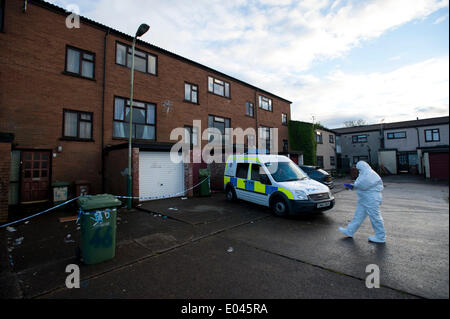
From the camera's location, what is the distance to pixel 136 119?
40.0 feet

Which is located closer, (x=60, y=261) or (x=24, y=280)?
(x=24, y=280)

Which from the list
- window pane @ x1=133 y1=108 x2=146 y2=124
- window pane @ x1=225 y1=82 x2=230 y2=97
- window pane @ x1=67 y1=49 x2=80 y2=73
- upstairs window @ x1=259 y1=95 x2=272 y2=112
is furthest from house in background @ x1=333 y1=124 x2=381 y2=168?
window pane @ x1=67 y1=49 x2=80 y2=73

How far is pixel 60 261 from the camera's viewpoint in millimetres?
3930

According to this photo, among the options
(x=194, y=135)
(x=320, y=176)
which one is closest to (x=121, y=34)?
(x=194, y=135)

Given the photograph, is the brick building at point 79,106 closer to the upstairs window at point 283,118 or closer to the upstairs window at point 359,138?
the upstairs window at point 283,118

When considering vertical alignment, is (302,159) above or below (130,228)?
above

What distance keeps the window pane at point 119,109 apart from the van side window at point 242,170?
287 inches

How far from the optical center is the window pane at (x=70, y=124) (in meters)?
9.92

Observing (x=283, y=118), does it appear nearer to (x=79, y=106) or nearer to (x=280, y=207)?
(x=280, y=207)

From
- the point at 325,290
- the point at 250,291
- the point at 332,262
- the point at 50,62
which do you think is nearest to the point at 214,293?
the point at 250,291

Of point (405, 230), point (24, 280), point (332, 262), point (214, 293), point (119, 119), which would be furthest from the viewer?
point (119, 119)

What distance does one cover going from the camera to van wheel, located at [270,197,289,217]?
6664 millimetres
